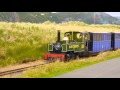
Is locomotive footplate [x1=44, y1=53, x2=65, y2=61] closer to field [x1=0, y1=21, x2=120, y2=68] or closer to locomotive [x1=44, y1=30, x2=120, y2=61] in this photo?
locomotive [x1=44, y1=30, x2=120, y2=61]

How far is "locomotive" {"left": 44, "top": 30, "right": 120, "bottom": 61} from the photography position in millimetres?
23203

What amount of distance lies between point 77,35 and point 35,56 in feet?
14.0

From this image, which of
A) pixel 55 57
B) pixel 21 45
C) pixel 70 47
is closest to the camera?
pixel 55 57

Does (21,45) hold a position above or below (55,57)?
above

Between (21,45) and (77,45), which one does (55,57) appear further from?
(21,45)

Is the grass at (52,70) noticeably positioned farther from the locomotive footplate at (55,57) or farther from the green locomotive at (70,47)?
the green locomotive at (70,47)

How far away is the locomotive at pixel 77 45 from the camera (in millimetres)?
23203

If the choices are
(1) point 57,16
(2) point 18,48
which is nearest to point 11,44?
(2) point 18,48

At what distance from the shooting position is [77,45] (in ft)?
80.8

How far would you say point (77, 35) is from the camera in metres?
25.5

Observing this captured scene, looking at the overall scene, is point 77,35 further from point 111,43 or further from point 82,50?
point 111,43

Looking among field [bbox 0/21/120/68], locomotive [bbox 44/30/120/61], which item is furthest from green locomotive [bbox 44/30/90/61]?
field [bbox 0/21/120/68]

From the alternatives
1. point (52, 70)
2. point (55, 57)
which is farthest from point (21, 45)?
point (52, 70)

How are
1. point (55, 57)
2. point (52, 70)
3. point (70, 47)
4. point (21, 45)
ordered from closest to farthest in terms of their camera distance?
point (52, 70)
point (55, 57)
point (70, 47)
point (21, 45)
